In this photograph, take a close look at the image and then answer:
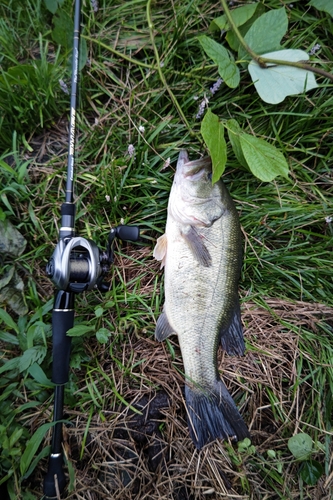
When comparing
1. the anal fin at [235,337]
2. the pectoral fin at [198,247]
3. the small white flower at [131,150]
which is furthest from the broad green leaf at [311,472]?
the small white flower at [131,150]

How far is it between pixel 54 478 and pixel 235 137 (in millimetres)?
2267

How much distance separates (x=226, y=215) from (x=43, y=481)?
1.96 metres

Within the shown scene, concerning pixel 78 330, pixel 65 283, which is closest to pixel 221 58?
pixel 65 283

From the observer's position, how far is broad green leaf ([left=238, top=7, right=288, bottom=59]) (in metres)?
2.08

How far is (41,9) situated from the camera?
8.20 feet

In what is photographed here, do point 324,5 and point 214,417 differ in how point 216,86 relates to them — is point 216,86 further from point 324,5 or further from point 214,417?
point 214,417

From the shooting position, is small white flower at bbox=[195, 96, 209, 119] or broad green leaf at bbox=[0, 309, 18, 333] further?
small white flower at bbox=[195, 96, 209, 119]

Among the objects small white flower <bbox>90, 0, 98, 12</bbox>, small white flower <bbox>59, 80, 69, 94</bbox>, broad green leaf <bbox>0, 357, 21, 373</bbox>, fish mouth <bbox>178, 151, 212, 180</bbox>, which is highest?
small white flower <bbox>90, 0, 98, 12</bbox>

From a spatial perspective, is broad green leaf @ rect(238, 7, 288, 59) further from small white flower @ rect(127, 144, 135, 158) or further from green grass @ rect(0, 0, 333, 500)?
small white flower @ rect(127, 144, 135, 158)

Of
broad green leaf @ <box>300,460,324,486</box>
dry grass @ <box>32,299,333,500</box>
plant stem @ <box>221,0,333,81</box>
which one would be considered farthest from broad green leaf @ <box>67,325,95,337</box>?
plant stem @ <box>221,0,333,81</box>

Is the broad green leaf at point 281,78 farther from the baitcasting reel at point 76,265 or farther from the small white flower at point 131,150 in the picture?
the baitcasting reel at point 76,265

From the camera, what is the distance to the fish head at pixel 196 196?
2125 mm

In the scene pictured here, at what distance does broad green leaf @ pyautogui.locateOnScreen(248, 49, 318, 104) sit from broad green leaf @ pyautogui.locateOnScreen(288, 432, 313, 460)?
2.14 meters

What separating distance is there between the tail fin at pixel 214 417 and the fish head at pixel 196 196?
3.53 ft
